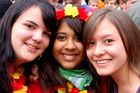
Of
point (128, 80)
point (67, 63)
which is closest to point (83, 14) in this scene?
point (67, 63)

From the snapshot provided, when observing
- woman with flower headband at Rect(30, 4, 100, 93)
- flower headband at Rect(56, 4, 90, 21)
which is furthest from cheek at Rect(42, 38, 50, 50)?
flower headband at Rect(56, 4, 90, 21)

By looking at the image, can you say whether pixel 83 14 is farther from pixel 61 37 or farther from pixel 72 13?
pixel 61 37

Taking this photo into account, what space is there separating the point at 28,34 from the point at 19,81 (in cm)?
40

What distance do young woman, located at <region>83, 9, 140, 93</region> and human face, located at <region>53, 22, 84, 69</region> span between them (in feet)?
0.61

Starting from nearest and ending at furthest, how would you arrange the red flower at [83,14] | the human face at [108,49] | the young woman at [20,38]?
the human face at [108,49]
the young woman at [20,38]
the red flower at [83,14]

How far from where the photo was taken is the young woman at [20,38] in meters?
2.42

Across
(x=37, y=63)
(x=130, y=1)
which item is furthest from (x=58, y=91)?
(x=130, y=1)

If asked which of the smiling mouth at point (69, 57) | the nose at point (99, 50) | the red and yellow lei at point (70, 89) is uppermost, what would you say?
the nose at point (99, 50)

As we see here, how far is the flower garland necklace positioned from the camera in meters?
2.50

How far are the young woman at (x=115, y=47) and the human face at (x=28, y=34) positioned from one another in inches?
14.2

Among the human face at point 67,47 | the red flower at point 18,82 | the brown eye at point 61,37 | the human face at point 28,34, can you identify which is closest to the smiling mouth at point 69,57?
the human face at point 67,47

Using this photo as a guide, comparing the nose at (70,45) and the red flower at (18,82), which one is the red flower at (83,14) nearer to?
the nose at (70,45)

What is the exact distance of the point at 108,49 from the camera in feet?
7.48

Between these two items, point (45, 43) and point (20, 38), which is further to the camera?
point (45, 43)
